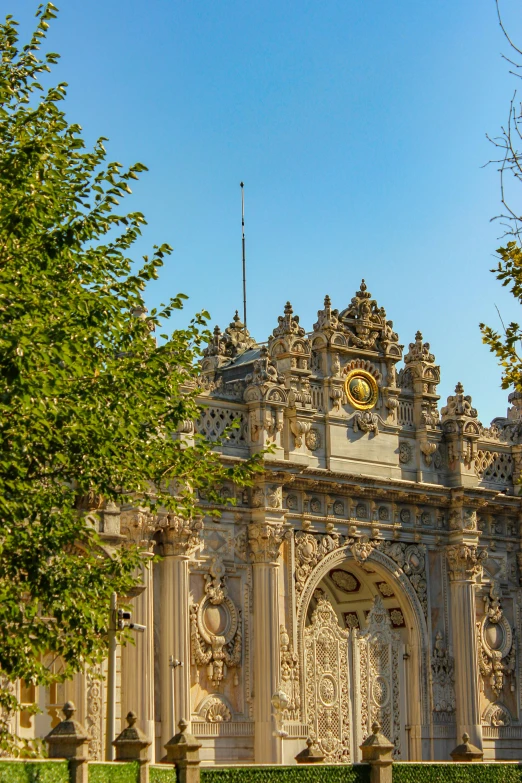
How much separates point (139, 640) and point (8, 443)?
38.2ft

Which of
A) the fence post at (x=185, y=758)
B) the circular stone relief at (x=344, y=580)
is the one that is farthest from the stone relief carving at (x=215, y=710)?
the fence post at (x=185, y=758)

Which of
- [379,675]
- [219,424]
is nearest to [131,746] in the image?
[219,424]

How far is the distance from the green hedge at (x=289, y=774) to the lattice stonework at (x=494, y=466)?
44.8 feet

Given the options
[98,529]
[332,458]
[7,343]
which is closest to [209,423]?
[332,458]

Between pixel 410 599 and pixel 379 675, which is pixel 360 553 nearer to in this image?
pixel 410 599

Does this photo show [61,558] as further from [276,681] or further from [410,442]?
[410,442]

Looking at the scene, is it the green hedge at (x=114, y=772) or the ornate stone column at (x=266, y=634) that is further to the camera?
the ornate stone column at (x=266, y=634)

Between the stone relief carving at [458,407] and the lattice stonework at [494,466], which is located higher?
the stone relief carving at [458,407]

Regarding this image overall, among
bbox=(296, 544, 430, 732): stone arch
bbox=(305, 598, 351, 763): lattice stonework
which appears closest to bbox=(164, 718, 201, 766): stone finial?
bbox=(305, 598, 351, 763): lattice stonework

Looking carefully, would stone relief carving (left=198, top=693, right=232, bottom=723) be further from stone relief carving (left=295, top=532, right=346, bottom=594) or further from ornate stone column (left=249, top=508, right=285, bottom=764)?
stone relief carving (left=295, top=532, right=346, bottom=594)

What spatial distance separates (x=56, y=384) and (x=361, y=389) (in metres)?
17.7

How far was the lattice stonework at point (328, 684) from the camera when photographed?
36.4 meters

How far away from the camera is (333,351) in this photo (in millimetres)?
37969

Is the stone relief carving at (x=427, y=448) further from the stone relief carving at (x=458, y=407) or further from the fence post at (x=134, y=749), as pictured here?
the fence post at (x=134, y=749)
